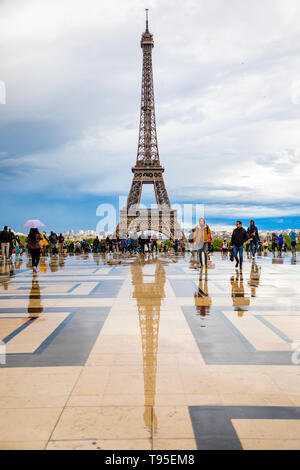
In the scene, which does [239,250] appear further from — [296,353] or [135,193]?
[135,193]

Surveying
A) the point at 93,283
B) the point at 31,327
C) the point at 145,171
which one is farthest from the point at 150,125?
the point at 31,327

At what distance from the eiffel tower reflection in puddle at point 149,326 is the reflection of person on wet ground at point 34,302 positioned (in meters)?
1.67

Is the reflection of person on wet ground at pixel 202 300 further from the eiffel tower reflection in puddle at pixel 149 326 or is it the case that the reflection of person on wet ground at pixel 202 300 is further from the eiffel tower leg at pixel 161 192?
the eiffel tower leg at pixel 161 192

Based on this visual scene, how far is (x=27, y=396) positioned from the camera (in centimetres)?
325

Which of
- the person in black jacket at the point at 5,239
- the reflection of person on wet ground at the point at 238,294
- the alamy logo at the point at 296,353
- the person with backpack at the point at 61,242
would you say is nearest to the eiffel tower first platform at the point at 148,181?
the person with backpack at the point at 61,242

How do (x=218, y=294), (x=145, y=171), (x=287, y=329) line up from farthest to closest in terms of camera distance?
(x=145, y=171) → (x=218, y=294) → (x=287, y=329)

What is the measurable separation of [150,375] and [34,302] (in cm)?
451

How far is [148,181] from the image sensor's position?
176 feet

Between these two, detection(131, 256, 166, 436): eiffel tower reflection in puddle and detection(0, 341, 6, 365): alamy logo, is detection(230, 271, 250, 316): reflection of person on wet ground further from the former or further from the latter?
detection(0, 341, 6, 365): alamy logo

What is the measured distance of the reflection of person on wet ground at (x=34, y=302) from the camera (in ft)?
21.5

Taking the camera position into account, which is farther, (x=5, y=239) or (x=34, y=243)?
(x=5, y=239)

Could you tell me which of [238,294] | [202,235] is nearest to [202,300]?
[238,294]
